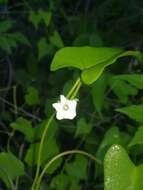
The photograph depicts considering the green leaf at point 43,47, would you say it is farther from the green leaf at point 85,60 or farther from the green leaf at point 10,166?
the green leaf at point 85,60

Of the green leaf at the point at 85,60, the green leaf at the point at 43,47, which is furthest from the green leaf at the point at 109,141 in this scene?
the green leaf at the point at 43,47

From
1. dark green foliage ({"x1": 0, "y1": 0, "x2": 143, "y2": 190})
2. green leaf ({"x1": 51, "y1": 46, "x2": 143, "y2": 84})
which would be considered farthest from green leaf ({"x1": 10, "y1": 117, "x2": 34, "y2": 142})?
green leaf ({"x1": 51, "y1": 46, "x2": 143, "y2": 84})

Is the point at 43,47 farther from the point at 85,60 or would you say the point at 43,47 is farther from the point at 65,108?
the point at 85,60

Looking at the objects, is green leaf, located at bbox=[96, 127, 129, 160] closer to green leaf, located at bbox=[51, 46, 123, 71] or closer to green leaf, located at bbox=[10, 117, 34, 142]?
green leaf, located at bbox=[10, 117, 34, 142]

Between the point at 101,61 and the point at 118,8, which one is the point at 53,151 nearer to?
the point at 101,61

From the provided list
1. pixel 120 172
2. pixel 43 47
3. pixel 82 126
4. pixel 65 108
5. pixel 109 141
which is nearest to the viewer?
pixel 120 172

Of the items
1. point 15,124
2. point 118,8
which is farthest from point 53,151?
point 118,8

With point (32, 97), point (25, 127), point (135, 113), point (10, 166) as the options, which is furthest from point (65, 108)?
point (32, 97)

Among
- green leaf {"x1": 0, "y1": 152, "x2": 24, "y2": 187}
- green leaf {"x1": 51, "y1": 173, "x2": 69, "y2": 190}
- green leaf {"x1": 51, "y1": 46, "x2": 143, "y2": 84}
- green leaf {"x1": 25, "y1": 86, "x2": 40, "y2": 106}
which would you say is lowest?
green leaf {"x1": 51, "y1": 173, "x2": 69, "y2": 190}
